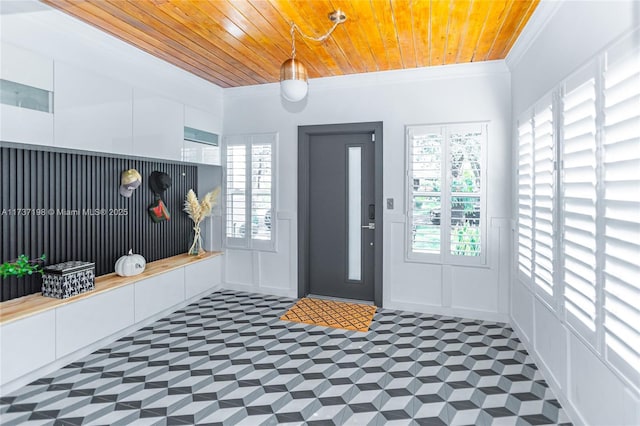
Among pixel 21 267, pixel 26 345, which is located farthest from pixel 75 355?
pixel 21 267

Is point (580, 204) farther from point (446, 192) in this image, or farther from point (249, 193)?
point (249, 193)

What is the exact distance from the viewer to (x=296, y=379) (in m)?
2.66

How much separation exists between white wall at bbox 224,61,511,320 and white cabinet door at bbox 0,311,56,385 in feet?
7.88

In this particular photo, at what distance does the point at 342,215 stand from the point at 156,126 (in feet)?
7.48

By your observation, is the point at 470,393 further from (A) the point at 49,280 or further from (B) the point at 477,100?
(A) the point at 49,280

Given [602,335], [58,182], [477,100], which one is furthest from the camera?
[477,100]

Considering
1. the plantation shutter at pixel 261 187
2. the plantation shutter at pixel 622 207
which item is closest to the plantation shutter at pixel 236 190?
the plantation shutter at pixel 261 187

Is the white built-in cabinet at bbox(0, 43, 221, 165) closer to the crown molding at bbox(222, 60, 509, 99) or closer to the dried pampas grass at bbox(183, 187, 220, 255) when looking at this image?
the dried pampas grass at bbox(183, 187, 220, 255)

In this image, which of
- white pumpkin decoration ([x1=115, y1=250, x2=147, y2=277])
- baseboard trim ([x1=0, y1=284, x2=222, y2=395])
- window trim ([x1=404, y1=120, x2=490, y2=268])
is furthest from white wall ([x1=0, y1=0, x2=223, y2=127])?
window trim ([x1=404, y1=120, x2=490, y2=268])

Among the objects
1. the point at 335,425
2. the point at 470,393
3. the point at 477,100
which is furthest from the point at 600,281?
the point at 477,100

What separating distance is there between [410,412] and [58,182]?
325 centimetres

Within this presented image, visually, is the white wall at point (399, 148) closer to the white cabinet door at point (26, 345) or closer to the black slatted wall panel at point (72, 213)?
the black slatted wall panel at point (72, 213)

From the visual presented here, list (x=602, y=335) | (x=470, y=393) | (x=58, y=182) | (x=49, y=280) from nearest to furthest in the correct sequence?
(x=602, y=335)
(x=470, y=393)
(x=49, y=280)
(x=58, y=182)

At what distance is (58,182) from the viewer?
311cm
